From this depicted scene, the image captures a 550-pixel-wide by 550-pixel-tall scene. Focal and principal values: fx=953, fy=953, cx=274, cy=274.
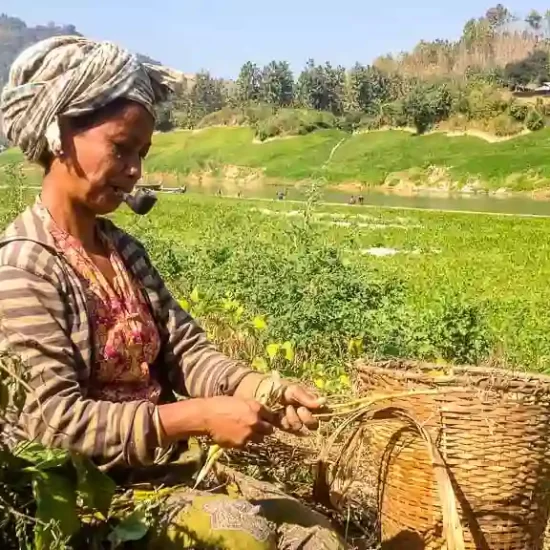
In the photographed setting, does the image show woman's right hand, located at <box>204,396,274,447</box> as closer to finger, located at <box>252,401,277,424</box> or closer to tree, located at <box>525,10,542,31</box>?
finger, located at <box>252,401,277,424</box>

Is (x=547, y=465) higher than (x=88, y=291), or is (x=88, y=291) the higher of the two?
(x=88, y=291)

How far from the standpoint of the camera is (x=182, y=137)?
70812 mm

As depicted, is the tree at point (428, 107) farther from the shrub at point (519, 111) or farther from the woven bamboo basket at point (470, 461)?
the woven bamboo basket at point (470, 461)

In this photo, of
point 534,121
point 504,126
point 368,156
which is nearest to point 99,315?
point 534,121

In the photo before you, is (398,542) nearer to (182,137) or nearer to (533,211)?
(533,211)

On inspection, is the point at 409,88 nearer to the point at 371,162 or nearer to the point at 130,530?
the point at 371,162

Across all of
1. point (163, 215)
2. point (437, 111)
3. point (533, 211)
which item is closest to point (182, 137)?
point (437, 111)

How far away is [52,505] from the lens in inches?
65.0

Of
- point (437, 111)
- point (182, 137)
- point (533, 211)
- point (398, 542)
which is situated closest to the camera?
point (398, 542)

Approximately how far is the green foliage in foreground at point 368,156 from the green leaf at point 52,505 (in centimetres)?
3029

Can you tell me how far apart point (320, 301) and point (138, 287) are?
10.1 ft

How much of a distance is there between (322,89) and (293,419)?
248 feet

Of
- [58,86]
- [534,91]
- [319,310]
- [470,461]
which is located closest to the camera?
[58,86]

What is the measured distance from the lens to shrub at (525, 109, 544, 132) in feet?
154
